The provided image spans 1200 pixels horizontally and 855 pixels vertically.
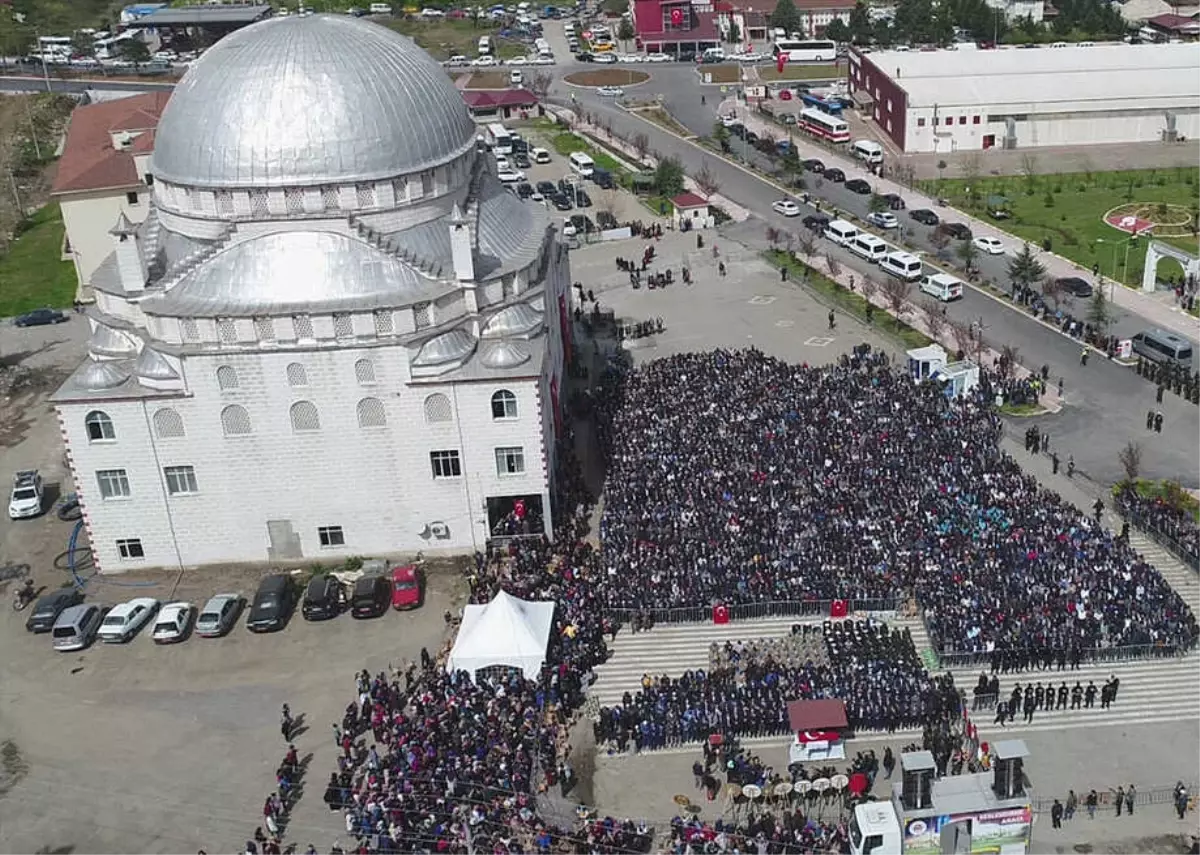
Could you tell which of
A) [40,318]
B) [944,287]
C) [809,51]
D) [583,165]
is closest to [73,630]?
[40,318]

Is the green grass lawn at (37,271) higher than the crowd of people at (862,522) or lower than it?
higher

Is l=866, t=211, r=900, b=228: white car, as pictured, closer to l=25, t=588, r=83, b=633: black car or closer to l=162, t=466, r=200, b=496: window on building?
l=162, t=466, r=200, b=496: window on building

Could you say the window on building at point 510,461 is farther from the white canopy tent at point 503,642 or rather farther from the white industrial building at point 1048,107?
the white industrial building at point 1048,107

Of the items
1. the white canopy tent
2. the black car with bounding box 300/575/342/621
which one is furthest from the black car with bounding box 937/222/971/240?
the black car with bounding box 300/575/342/621


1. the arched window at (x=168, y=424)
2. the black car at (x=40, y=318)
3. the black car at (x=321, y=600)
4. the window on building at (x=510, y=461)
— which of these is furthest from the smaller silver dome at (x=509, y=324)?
the black car at (x=40, y=318)

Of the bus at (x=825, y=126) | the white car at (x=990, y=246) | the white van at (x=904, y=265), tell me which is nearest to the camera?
the white van at (x=904, y=265)

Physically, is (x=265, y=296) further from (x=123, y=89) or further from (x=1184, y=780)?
(x=123, y=89)

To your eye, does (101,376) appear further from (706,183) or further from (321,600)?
(706,183)
